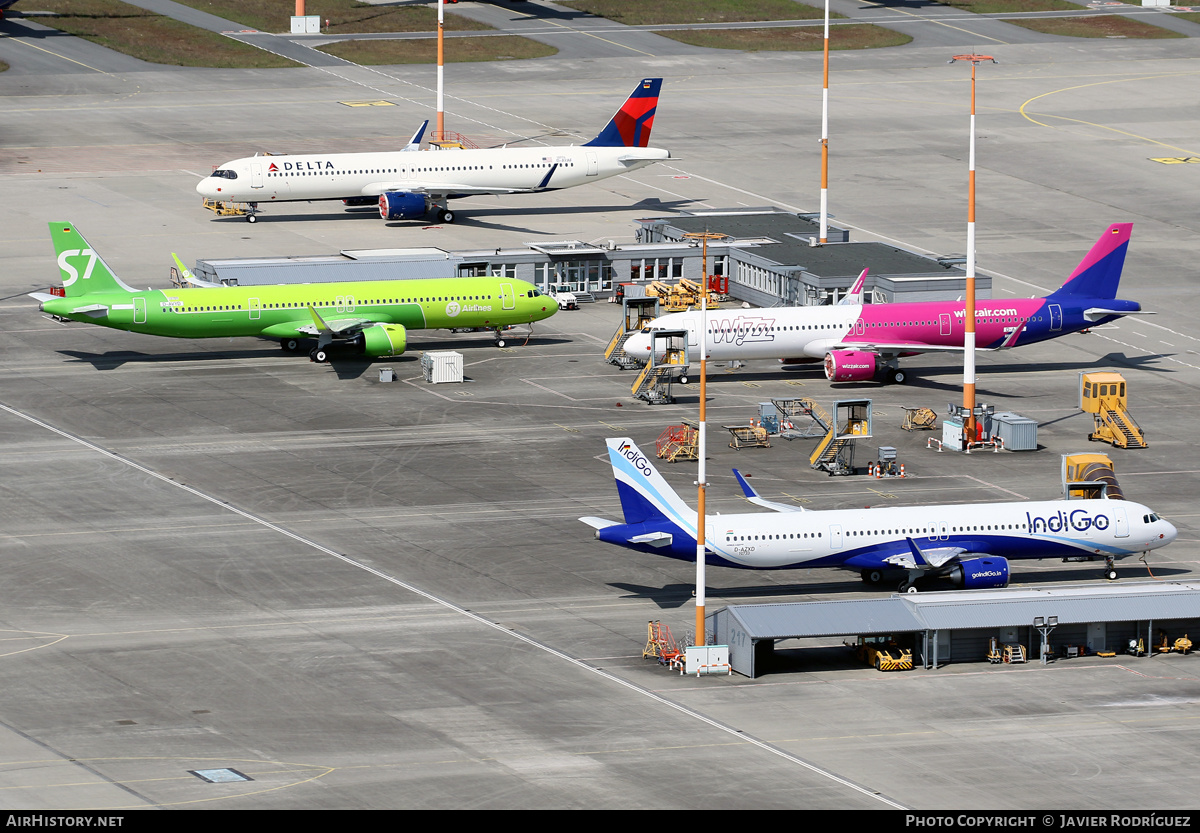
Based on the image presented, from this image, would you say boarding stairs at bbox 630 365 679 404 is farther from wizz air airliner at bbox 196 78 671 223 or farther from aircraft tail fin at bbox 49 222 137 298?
wizz air airliner at bbox 196 78 671 223

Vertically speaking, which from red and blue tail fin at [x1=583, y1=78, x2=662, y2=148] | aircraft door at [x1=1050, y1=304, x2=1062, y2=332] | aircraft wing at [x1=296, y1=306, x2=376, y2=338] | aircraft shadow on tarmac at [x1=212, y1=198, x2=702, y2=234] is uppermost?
red and blue tail fin at [x1=583, y1=78, x2=662, y2=148]

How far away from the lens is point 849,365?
107 m

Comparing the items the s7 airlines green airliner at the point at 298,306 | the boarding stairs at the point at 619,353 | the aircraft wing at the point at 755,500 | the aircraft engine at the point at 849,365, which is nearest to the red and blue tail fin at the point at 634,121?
the s7 airlines green airliner at the point at 298,306

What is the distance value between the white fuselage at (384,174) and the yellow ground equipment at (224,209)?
74.1 inches

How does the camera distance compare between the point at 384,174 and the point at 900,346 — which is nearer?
the point at 900,346

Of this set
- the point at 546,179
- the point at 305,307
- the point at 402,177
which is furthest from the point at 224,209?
the point at 305,307

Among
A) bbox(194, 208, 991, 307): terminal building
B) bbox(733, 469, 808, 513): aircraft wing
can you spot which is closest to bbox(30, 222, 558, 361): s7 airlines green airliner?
bbox(194, 208, 991, 307): terminal building

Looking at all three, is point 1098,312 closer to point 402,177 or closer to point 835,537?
point 835,537

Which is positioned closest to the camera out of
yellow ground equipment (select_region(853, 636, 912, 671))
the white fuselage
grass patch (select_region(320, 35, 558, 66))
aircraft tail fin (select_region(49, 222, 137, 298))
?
yellow ground equipment (select_region(853, 636, 912, 671))

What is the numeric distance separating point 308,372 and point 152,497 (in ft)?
74.4

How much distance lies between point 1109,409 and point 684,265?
36.8m

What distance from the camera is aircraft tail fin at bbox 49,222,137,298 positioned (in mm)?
105312

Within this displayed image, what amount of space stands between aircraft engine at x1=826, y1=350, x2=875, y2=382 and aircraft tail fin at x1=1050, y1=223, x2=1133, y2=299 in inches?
416

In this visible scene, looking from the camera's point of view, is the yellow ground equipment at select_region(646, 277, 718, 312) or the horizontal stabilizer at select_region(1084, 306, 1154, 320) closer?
the horizontal stabilizer at select_region(1084, 306, 1154, 320)
